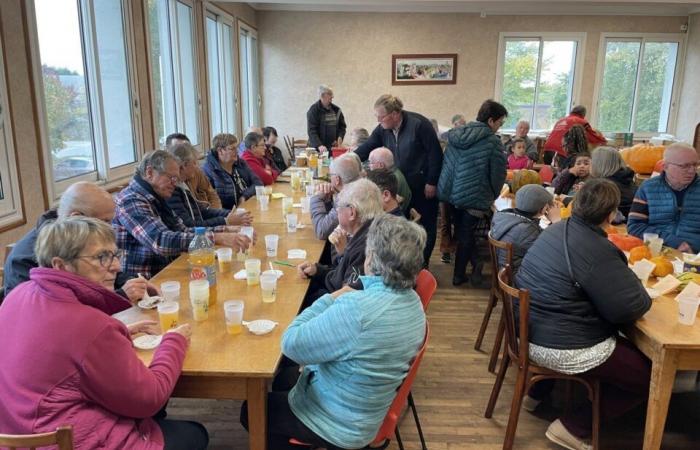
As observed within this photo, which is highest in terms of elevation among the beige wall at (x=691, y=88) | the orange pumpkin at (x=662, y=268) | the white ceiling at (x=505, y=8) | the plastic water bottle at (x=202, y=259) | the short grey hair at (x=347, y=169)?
the white ceiling at (x=505, y=8)

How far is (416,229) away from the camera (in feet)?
5.29

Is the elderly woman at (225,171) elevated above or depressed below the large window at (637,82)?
below

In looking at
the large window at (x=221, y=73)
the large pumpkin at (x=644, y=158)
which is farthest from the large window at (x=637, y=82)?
the large window at (x=221, y=73)

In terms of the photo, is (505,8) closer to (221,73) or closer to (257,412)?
(221,73)

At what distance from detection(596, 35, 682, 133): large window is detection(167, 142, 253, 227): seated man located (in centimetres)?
806

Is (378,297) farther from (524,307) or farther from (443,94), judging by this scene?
(443,94)

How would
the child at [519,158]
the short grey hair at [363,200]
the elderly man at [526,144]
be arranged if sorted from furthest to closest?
the elderly man at [526,144]
the child at [519,158]
the short grey hair at [363,200]

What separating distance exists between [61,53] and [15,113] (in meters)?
0.87

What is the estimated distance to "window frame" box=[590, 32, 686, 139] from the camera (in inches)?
351

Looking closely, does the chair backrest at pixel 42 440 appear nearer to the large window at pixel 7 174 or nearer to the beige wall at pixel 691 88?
the large window at pixel 7 174

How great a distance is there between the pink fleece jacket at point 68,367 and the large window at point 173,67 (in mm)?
3998

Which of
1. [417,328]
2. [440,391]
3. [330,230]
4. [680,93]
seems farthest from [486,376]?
[680,93]

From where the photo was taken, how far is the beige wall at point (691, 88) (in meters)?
8.77

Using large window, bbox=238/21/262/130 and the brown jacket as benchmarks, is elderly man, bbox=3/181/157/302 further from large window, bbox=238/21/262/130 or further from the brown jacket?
large window, bbox=238/21/262/130
